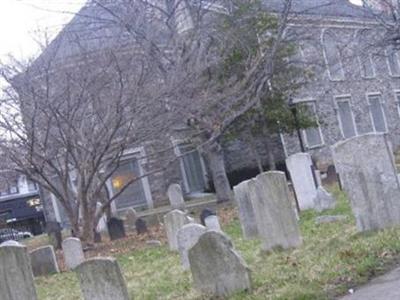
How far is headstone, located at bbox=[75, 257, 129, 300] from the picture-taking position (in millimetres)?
6883

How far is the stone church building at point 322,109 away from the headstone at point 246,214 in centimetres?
1282

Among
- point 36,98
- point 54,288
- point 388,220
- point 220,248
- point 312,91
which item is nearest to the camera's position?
point 220,248

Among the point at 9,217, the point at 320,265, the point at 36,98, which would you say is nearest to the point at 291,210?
the point at 320,265

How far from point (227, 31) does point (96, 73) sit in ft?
23.6

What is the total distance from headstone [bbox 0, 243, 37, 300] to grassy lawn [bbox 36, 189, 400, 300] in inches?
56.9

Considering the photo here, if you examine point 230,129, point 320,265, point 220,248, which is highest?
point 230,129

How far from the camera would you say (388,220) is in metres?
8.78

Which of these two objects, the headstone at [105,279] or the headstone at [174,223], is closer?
the headstone at [105,279]

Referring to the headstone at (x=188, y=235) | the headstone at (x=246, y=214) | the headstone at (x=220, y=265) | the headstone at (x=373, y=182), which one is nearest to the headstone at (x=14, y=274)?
the headstone at (x=220, y=265)

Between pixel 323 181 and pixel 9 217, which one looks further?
pixel 9 217

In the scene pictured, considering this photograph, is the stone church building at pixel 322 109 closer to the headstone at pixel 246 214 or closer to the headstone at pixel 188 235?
the headstone at pixel 246 214

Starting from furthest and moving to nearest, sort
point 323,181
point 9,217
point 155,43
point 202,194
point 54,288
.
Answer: point 9,217, point 202,194, point 323,181, point 155,43, point 54,288

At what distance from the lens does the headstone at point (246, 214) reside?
38.8 ft

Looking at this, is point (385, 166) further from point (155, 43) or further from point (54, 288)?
point (155, 43)
